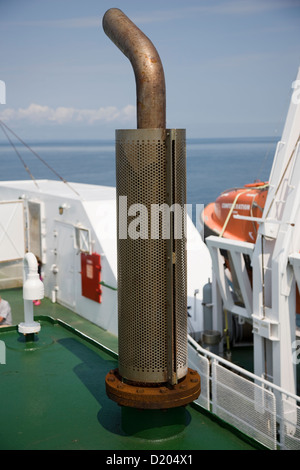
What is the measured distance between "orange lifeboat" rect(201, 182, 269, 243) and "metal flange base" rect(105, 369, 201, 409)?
447 centimetres

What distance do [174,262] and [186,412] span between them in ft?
4.28

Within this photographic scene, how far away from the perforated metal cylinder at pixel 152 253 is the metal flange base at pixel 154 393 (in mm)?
62

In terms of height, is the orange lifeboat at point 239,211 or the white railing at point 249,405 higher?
the orange lifeboat at point 239,211

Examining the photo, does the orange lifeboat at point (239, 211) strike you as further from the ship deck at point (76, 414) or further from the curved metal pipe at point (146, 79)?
the curved metal pipe at point (146, 79)

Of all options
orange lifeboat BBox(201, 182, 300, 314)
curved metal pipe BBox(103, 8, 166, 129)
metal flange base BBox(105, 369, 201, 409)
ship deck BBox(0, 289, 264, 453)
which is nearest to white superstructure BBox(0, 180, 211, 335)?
orange lifeboat BBox(201, 182, 300, 314)

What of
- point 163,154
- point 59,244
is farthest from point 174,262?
point 59,244

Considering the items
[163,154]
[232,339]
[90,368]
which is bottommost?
[232,339]

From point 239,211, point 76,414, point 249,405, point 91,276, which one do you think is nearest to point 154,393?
point 76,414

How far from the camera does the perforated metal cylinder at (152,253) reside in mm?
4031

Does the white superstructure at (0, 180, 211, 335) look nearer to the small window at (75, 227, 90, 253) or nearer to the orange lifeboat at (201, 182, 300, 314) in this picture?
the small window at (75, 227, 90, 253)

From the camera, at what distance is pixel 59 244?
36.9 feet

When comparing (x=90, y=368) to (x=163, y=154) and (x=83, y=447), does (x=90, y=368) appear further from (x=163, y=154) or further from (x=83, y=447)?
(x=163, y=154)

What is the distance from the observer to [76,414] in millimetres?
4734

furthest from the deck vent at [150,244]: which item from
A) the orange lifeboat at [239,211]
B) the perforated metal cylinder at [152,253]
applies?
the orange lifeboat at [239,211]
